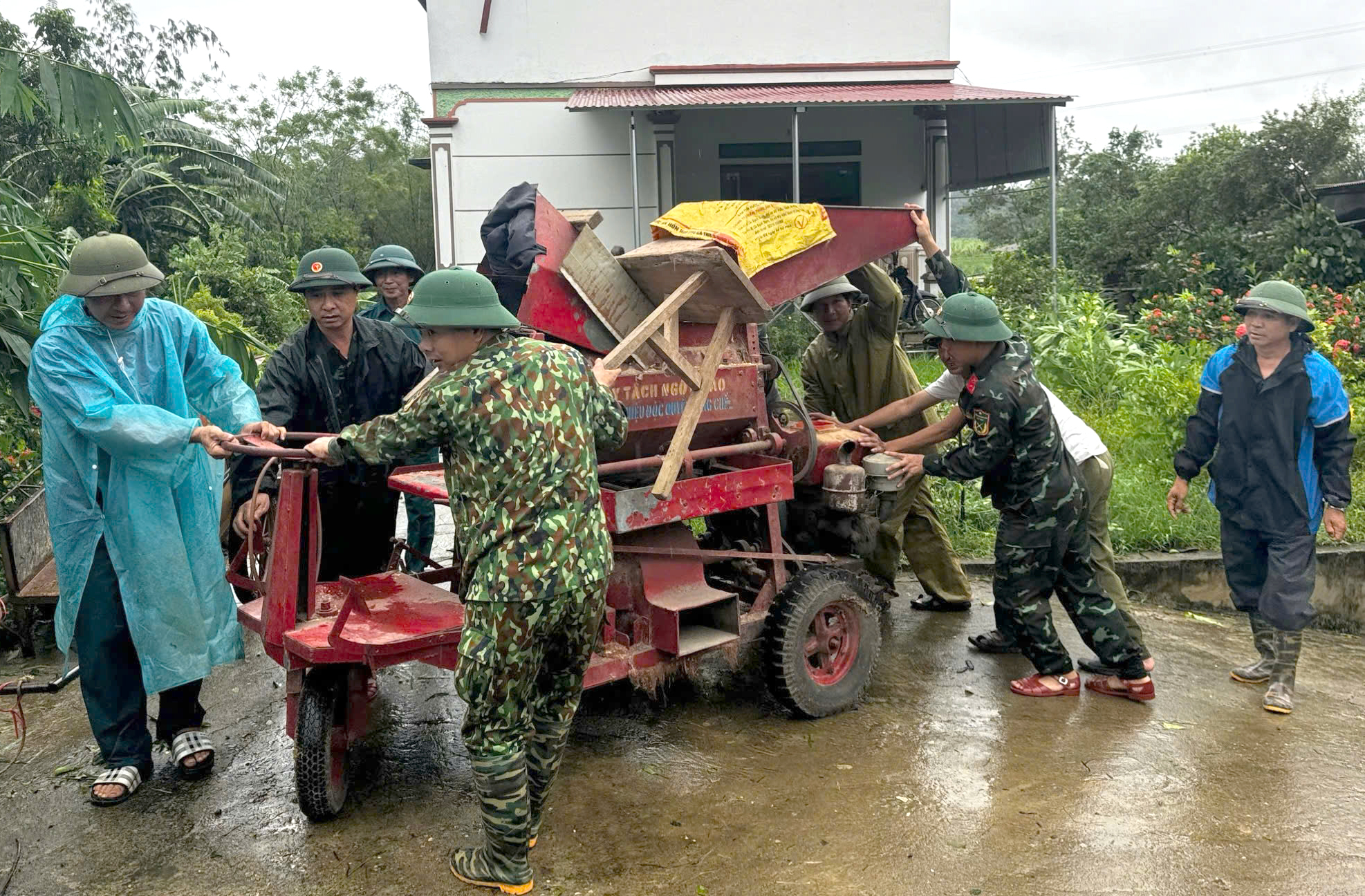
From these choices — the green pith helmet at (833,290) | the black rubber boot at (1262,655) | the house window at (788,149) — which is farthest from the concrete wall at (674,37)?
the black rubber boot at (1262,655)

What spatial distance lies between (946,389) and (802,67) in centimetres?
1068

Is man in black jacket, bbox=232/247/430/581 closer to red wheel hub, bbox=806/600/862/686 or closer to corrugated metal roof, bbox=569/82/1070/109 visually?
red wheel hub, bbox=806/600/862/686

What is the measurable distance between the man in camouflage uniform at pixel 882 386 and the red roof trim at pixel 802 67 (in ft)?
31.4

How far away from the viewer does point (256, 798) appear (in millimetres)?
3770

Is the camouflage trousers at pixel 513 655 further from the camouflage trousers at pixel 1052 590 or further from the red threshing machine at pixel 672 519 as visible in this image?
the camouflage trousers at pixel 1052 590

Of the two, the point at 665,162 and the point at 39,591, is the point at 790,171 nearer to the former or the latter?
the point at 665,162

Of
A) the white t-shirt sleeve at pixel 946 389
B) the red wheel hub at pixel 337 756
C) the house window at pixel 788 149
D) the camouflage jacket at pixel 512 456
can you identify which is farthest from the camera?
the house window at pixel 788 149

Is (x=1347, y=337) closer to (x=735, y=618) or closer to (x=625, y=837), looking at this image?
(x=735, y=618)

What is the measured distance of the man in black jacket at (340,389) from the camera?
14.0 feet

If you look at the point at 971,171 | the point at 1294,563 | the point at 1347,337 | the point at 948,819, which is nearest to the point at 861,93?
the point at 971,171

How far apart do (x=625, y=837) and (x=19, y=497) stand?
4.48m

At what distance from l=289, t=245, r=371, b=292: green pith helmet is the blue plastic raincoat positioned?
486mm

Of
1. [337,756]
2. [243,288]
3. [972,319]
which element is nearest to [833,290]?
[972,319]

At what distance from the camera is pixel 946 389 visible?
5.07 metres
